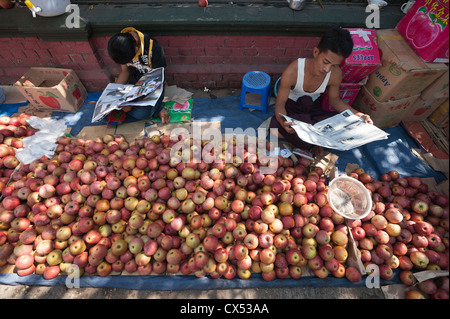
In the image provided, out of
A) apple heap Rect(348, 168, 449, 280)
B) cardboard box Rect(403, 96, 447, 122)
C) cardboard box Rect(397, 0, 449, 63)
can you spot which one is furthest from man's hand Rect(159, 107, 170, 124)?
cardboard box Rect(403, 96, 447, 122)

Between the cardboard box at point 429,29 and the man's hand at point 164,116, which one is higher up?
the cardboard box at point 429,29

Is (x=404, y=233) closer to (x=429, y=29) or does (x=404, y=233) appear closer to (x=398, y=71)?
(x=398, y=71)

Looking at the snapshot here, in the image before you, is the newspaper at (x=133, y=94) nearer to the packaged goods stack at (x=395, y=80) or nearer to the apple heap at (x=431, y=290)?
the packaged goods stack at (x=395, y=80)

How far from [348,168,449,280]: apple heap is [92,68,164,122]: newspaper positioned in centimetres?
356

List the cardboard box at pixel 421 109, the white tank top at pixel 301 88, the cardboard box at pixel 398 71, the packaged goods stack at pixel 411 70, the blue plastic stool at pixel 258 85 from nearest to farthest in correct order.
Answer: the packaged goods stack at pixel 411 70
the cardboard box at pixel 398 71
the white tank top at pixel 301 88
the cardboard box at pixel 421 109
the blue plastic stool at pixel 258 85

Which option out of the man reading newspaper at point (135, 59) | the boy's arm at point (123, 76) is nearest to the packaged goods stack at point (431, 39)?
the man reading newspaper at point (135, 59)

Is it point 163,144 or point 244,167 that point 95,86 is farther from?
point 244,167

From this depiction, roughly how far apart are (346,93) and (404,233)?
2490 mm

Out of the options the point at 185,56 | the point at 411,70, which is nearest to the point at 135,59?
the point at 185,56

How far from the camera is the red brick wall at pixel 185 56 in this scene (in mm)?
4199

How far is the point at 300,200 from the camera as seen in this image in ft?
9.24

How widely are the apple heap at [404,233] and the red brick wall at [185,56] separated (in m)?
3.02
